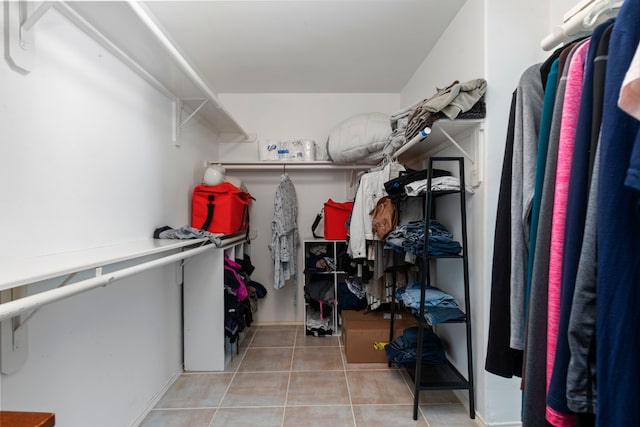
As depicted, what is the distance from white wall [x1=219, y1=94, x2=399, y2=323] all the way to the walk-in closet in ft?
0.08

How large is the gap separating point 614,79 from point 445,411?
77.8 inches

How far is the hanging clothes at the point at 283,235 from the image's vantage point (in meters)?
2.83

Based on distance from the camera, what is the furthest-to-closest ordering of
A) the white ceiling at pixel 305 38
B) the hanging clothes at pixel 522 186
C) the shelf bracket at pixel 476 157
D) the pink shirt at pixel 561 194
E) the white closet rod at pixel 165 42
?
1. the white ceiling at pixel 305 38
2. the shelf bracket at pixel 476 157
3. the white closet rod at pixel 165 42
4. the hanging clothes at pixel 522 186
5. the pink shirt at pixel 561 194

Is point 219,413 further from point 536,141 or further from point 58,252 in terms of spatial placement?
point 536,141

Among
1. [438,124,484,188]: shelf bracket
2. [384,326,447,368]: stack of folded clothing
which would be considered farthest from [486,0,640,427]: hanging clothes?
[384,326,447,368]: stack of folded clothing

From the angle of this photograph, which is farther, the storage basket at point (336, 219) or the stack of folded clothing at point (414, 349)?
the storage basket at point (336, 219)

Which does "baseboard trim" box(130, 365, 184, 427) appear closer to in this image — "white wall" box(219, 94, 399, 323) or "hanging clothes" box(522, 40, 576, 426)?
"white wall" box(219, 94, 399, 323)

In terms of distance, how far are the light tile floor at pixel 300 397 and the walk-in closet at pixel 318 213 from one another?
2 centimetres

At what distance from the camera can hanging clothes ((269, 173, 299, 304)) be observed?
9.29 feet

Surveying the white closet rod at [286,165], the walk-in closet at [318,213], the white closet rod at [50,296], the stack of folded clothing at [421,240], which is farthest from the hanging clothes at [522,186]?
the white closet rod at [286,165]

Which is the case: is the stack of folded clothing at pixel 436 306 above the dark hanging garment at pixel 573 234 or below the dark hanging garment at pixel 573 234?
below

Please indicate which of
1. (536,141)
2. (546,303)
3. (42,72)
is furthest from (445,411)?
(42,72)

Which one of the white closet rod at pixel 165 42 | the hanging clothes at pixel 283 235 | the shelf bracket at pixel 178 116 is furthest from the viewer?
the hanging clothes at pixel 283 235

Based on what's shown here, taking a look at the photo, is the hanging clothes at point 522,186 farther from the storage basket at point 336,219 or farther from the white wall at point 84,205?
the storage basket at point 336,219
